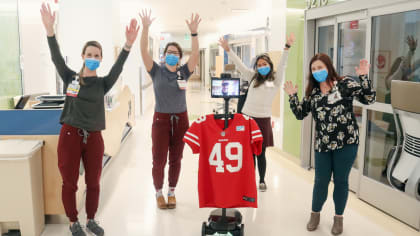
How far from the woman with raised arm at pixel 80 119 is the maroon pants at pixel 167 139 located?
2.15ft

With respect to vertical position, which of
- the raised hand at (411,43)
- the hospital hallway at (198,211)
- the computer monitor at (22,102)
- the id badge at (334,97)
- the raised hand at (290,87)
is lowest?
the hospital hallway at (198,211)

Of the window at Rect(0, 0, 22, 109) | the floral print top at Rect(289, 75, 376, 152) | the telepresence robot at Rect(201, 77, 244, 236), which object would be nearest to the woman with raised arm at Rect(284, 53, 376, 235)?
the floral print top at Rect(289, 75, 376, 152)

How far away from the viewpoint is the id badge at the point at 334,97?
2957mm

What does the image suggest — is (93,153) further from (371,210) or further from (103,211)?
Answer: (371,210)

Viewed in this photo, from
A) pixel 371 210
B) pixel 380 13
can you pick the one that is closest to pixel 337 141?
pixel 371 210

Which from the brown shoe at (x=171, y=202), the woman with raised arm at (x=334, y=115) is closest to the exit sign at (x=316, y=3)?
the woman with raised arm at (x=334, y=115)

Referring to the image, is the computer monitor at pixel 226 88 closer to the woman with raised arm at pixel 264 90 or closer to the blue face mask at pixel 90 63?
the woman with raised arm at pixel 264 90

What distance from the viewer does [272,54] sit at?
7.04m

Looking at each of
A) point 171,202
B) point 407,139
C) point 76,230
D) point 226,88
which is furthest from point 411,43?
point 76,230

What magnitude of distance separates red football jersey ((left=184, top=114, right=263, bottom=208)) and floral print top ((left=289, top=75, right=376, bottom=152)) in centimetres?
58

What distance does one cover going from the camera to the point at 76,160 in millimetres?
2930

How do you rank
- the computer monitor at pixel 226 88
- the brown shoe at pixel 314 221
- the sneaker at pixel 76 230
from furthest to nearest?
the computer monitor at pixel 226 88 < the brown shoe at pixel 314 221 < the sneaker at pixel 76 230

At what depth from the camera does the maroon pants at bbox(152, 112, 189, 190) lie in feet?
11.7

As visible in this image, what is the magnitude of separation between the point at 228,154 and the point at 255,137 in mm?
254
